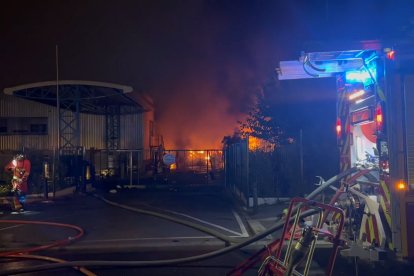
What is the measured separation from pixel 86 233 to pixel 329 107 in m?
11.4

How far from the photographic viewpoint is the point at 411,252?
201 inches

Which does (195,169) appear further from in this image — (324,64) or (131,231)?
(324,64)

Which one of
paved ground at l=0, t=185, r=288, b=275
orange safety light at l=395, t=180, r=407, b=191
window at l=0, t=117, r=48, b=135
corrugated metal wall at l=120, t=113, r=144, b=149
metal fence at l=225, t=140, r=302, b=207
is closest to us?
orange safety light at l=395, t=180, r=407, b=191

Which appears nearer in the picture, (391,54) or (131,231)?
(391,54)

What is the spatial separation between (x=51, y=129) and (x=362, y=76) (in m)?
24.8

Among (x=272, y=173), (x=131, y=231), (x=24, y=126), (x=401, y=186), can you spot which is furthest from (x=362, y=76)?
(x=24, y=126)

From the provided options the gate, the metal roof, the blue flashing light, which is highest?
the metal roof

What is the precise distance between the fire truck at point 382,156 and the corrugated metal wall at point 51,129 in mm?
23651

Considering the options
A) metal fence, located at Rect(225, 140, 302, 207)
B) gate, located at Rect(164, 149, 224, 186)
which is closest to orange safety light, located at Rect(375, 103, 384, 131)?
metal fence, located at Rect(225, 140, 302, 207)

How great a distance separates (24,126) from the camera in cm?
2816

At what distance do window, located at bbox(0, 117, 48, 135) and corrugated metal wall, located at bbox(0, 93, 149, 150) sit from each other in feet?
0.82

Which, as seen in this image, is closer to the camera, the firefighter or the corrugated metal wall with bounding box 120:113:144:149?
the firefighter

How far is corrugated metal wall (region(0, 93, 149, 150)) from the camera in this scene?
27938mm

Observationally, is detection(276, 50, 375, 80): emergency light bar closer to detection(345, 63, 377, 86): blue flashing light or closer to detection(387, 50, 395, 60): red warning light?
detection(345, 63, 377, 86): blue flashing light
